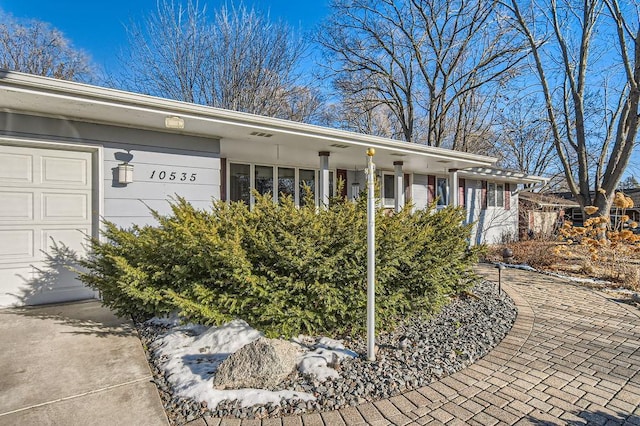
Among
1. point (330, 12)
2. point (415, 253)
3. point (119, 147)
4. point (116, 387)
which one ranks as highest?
point (330, 12)

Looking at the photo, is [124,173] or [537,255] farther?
[537,255]

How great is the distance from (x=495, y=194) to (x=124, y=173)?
12.7m

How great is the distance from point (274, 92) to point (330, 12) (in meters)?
4.40

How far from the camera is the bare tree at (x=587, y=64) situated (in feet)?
30.2

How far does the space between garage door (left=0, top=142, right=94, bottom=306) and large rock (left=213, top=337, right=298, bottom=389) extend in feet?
11.1

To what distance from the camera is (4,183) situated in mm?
4262

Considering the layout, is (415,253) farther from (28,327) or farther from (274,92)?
(274,92)

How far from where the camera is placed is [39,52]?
1335 centimetres

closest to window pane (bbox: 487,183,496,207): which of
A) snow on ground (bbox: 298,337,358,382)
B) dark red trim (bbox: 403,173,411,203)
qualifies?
dark red trim (bbox: 403,173,411,203)

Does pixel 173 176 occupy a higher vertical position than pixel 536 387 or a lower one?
higher

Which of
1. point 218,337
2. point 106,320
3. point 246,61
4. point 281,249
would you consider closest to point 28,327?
point 106,320

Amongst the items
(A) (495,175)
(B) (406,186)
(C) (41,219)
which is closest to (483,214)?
(A) (495,175)

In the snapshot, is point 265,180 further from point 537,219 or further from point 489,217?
point 537,219

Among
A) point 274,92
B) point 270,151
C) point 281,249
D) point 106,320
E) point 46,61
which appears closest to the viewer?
point 281,249
